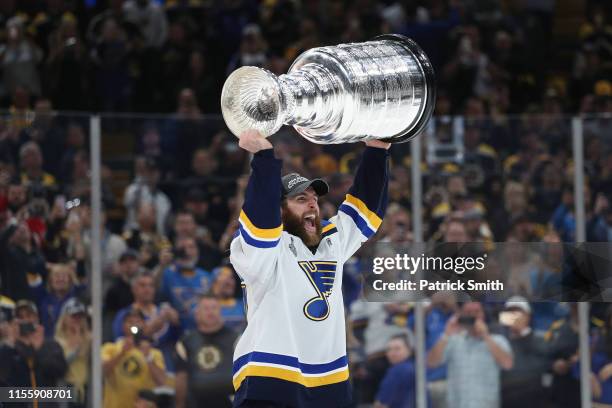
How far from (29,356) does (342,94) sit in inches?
104

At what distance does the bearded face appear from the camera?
4.11 metres

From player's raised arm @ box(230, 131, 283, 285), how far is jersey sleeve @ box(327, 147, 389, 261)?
0.49 m

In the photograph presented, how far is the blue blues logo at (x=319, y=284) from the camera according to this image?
4000 millimetres

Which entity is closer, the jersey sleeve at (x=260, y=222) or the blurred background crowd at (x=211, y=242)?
the jersey sleeve at (x=260, y=222)

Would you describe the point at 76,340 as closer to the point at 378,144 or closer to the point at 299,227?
the point at 299,227

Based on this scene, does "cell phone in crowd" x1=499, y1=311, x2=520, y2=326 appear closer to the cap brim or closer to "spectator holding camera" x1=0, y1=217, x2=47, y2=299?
the cap brim

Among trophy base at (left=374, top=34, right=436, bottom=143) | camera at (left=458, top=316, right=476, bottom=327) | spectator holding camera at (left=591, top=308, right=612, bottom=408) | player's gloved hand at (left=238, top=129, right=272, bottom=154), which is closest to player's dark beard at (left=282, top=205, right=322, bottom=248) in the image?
trophy base at (left=374, top=34, right=436, bottom=143)

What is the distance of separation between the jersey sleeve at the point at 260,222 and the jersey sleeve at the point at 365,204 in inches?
19.2

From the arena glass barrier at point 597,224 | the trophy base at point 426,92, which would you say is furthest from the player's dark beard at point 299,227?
the arena glass barrier at point 597,224

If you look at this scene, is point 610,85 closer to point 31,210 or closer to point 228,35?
point 228,35

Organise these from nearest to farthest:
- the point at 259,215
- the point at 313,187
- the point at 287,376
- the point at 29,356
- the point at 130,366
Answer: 1. the point at 259,215
2. the point at 287,376
3. the point at 313,187
4. the point at 29,356
5. the point at 130,366

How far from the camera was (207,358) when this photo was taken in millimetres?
6102

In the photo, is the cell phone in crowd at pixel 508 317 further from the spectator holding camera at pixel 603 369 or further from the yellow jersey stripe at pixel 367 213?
the yellow jersey stripe at pixel 367 213

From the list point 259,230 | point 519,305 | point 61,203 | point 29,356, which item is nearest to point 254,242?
point 259,230
